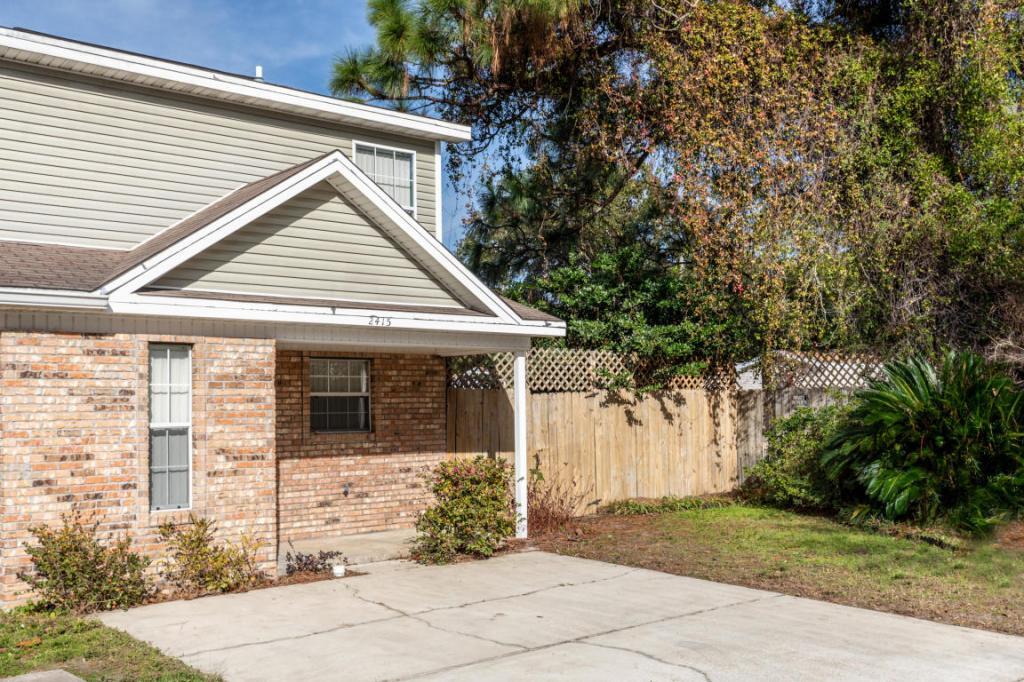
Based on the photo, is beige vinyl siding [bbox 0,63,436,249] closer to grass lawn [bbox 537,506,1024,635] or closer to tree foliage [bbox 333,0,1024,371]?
grass lawn [bbox 537,506,1024,635]

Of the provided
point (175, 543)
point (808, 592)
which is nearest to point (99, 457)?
point (175, 543)

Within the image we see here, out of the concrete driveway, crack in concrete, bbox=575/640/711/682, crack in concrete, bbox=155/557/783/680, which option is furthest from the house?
crack in concrete, bbox=575/640/711/682

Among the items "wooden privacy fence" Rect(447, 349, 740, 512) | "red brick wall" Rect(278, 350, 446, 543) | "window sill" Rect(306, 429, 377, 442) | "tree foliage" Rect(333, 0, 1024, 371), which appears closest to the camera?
"red brick wall" Rect(278, 350, 446, 543)

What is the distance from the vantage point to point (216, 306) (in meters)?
9.29

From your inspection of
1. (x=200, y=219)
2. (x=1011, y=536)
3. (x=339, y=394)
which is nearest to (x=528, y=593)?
(x=339, y=394)

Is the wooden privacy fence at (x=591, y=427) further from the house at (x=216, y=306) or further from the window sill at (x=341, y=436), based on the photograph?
the window sill at (x=341, y=436)

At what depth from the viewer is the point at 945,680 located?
20.1ft

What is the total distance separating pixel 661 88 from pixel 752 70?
2127 mm

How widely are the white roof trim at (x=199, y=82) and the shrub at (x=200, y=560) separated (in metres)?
5.48

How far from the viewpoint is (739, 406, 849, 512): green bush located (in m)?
13.6

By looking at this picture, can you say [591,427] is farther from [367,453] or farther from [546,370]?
[367,453]

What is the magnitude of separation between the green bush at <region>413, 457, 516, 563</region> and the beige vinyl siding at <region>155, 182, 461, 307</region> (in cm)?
217

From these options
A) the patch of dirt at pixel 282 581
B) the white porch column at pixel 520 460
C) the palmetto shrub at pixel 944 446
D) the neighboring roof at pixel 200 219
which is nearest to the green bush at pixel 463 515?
the white porch column at pixel 520 460

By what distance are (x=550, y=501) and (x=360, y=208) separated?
4788mm
